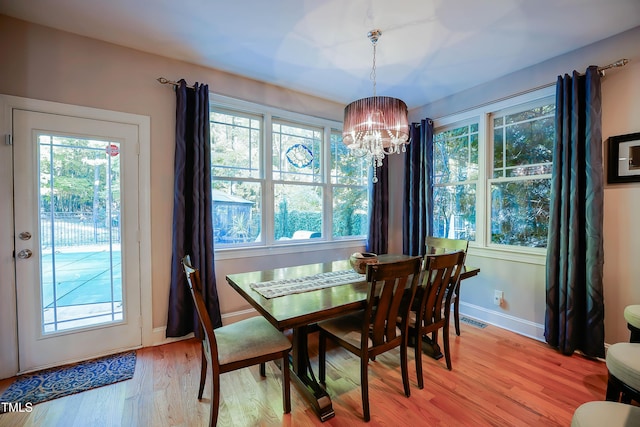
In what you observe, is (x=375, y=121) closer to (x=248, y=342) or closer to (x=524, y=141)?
(x=248, y=342)

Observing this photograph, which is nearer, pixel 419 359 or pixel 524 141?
pixel 419 359

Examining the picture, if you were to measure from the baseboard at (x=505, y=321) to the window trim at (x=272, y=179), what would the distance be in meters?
1.66

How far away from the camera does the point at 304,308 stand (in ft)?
4.99

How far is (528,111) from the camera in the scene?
2887mm

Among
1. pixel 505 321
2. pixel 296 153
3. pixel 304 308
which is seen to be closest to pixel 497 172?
pixel 505 321

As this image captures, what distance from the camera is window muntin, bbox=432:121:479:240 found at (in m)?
3.34

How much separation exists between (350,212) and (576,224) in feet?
7.90

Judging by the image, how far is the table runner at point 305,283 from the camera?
180 cm

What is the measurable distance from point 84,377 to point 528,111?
470 centimetres

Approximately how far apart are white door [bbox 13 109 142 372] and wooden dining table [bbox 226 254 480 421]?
1189 millimetres

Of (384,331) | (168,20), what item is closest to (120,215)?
(168,20)

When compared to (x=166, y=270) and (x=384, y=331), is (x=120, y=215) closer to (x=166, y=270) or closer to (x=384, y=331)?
(x=166, y=270)

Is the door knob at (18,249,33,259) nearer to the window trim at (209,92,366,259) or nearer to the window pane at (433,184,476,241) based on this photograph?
the window trim at (209,92,366,259)

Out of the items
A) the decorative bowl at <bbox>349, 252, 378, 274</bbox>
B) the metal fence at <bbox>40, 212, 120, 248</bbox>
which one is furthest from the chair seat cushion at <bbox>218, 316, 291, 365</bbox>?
the metal fence at <bbox>40, 212, 120, 248</bbox>
